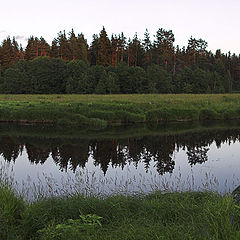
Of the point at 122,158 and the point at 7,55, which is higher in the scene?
the point at 7,55

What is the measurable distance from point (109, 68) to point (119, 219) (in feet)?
225

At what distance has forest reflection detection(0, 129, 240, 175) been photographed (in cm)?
1580

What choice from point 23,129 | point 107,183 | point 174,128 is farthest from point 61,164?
point 174,128

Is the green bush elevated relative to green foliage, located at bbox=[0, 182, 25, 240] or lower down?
elevated

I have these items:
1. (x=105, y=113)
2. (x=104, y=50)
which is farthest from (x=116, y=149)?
(x=104, y=50)

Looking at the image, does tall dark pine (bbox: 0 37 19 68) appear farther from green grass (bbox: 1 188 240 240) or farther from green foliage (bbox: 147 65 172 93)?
green grass (bbox: 1 188 240 240)

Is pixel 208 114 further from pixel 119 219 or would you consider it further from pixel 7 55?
pixel 7 55

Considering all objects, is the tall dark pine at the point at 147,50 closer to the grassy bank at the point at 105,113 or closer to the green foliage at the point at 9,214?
the grassy bank at the point at 105,113

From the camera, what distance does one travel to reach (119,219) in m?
6.88

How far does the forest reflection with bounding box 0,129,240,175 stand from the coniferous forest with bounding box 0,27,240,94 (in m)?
43.8

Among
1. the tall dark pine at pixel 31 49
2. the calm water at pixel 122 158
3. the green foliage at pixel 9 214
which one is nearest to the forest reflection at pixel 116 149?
the calm water at pixel 122 158

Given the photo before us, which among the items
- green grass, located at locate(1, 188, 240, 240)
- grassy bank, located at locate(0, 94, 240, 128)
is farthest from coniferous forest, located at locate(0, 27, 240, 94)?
green grass, located at locate(1, 188, 240, 240)

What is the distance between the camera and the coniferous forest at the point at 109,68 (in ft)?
229

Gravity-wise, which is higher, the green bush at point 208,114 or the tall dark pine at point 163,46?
the tall dark pine at point 163,46
